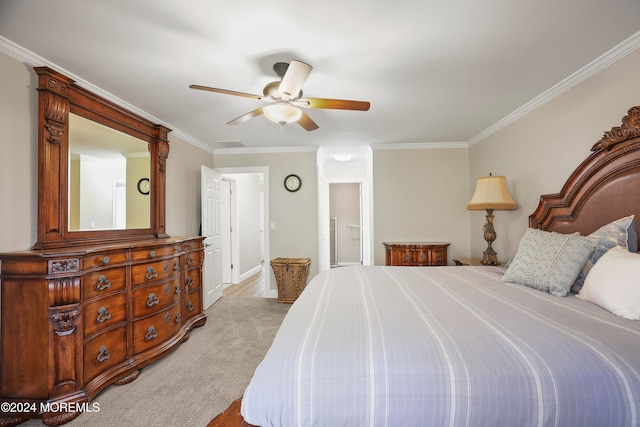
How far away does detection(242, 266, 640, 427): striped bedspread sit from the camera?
83 centimetres

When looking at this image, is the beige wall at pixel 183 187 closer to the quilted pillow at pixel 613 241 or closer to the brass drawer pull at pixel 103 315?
the brass drawer pull at pixel 103 315

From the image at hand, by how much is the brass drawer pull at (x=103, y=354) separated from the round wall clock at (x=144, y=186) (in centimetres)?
149

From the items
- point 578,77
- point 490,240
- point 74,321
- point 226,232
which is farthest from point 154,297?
point 578,77

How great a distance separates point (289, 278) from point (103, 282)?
7.82ft

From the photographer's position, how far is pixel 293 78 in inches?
66.6

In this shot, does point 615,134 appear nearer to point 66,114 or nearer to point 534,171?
point 534,171

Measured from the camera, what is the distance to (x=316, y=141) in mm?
4105

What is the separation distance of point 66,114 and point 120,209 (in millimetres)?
893

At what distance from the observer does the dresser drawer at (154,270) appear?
2.24m

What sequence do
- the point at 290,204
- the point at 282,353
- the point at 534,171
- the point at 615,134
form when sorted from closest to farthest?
the point at 282,353 < the point at 615,134 < the point at 534,171 < the point at 290,204

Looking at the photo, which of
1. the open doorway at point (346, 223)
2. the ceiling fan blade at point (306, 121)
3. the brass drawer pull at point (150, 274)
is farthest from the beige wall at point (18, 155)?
the open doorway at point (346, 223)

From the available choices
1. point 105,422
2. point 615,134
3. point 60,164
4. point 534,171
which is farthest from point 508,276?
point 60,164

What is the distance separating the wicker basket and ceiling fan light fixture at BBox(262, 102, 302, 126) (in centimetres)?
240

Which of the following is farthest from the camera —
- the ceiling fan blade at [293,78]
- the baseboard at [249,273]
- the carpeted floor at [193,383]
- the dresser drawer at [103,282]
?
the baseboard at [249,273]
